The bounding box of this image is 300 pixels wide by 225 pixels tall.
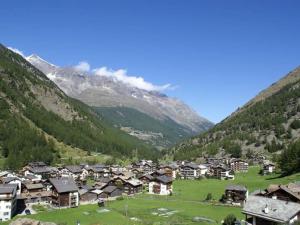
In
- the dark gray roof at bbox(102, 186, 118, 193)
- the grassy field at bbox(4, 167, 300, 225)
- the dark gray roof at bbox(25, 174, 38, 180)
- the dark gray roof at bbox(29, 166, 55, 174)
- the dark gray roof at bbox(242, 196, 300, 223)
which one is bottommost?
the grassy field at bbox(4, 167, 300, 225)

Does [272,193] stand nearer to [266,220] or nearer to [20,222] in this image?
[266,220]

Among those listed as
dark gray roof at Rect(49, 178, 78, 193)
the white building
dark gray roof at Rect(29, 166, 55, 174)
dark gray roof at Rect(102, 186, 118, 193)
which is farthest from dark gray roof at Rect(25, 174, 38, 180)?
the white building

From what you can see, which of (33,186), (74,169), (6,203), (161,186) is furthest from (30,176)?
(6,203)

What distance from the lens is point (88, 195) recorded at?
424 ft

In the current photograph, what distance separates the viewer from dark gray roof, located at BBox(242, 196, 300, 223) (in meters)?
69.3

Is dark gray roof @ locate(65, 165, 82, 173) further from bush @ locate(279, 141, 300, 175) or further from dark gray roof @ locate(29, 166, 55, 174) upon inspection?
bush @ locate(279, 141, 300, 175)

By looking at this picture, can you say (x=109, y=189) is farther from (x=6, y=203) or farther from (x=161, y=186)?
(x=6, y=203)

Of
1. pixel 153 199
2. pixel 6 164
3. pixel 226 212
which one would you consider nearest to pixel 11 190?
pixel 153 199

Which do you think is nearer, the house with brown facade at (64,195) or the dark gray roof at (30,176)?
the house with brown facade at (64,195)

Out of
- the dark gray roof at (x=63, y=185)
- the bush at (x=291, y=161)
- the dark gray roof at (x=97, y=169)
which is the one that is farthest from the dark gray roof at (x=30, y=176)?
the bush at (x=291, y=161)

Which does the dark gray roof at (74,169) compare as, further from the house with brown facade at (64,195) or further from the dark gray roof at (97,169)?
the house with brown facade at (64,195)

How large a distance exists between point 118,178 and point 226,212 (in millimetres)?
56856

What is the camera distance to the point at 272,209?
71.6 metres

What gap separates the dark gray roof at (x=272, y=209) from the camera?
6931cm
